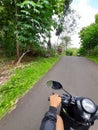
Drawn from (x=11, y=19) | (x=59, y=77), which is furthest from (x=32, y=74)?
(x=11, y=19)

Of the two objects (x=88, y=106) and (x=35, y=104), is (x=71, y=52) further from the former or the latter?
(x=88, y=106)

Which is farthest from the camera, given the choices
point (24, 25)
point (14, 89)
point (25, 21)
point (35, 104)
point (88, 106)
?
point (25, 21)

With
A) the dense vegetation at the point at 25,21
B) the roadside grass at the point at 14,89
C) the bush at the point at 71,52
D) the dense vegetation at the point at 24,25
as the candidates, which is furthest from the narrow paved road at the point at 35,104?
the bush at the point at 71,52

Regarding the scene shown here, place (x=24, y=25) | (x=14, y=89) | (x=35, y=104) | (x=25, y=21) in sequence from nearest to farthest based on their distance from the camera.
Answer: (x=35, y=104)
(x=14, y=89)
(x=24, y=25)
(x=25, y=21)

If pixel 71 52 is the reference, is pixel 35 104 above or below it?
above

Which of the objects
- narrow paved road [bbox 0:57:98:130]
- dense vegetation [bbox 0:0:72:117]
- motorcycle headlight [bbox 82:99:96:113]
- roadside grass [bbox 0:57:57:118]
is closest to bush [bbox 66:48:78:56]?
dense vegetation [bbox 0:0:72:117]

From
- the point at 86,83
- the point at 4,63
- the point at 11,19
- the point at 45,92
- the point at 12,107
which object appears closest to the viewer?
the point at 12,107

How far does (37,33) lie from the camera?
51.2 feet

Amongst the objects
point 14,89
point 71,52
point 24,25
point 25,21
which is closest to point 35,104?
point 14,89

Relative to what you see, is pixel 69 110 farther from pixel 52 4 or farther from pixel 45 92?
pixel 52 4

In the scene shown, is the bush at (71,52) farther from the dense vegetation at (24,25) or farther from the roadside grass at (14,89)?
the roadside grass at (14,89)

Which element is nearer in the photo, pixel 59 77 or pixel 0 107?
pixel 0 107

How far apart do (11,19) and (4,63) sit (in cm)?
287

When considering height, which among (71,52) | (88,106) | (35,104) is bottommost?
(71,52)
